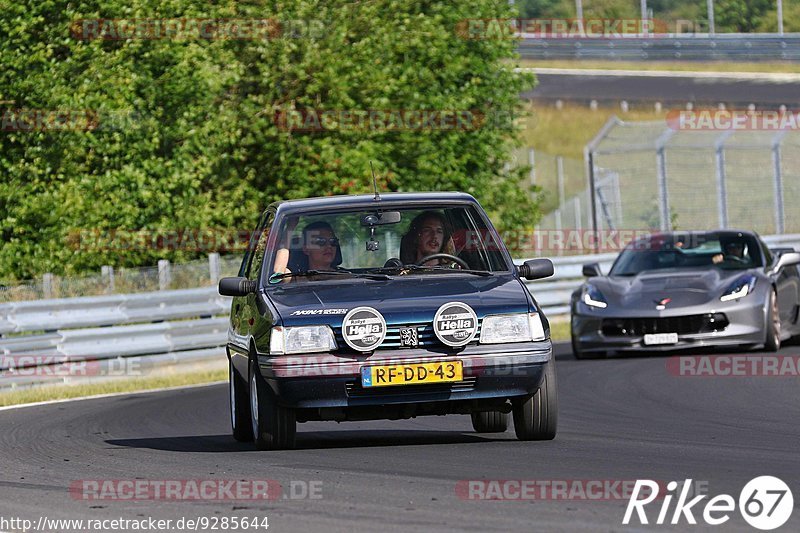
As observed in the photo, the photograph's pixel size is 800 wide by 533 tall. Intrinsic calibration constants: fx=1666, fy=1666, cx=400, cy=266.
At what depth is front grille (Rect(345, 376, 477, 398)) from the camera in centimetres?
904

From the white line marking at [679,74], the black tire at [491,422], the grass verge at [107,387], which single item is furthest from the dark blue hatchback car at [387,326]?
the white line marking at [679,74]

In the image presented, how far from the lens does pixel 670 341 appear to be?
1633 centimetres

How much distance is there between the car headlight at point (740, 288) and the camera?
16.3 meters

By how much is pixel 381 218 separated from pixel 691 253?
8.20 m

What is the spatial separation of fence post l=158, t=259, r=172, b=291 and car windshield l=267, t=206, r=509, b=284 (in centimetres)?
1168

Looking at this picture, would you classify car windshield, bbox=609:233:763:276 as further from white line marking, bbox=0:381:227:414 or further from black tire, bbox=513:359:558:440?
black tire, bbox=513:359:558:440

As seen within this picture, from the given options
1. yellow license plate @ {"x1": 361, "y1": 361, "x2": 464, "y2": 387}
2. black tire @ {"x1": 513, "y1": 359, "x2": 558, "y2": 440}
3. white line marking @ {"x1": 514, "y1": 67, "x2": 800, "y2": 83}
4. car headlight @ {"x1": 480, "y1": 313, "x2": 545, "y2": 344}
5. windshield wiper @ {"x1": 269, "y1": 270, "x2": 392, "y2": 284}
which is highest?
windshield wiper @ {"x1": 269, "y1": 270, "x2": 392, "y2": 284}

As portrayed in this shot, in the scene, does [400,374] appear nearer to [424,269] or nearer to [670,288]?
[424,269]

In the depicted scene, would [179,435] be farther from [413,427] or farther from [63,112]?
[63,112]

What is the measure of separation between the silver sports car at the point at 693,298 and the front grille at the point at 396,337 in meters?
7.63

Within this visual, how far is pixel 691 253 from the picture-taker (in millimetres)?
17703

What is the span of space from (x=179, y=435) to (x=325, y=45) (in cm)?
1825

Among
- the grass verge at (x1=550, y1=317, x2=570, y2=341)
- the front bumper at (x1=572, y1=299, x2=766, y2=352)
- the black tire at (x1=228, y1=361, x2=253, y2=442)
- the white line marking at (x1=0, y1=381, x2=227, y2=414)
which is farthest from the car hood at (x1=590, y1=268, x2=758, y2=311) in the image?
the black tire at (x1=228, y1=361, x2=253, y2=442)

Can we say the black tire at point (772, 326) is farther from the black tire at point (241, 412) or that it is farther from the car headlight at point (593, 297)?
the black tire at point (241, 412)
